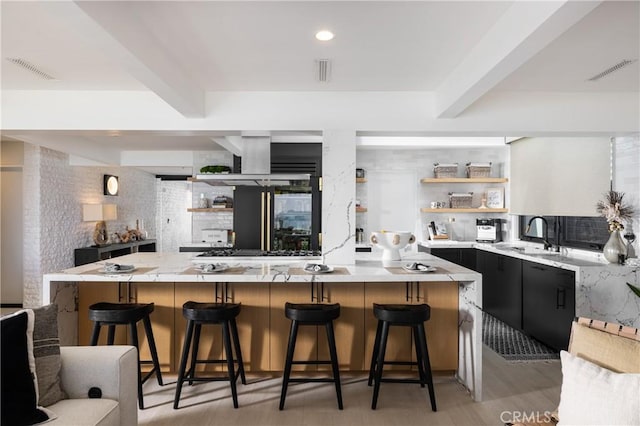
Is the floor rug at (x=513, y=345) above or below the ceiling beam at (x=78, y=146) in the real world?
below

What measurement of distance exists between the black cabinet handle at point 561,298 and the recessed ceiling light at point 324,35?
10.1 ft

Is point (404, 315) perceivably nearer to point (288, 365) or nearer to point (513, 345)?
point (288, 365)

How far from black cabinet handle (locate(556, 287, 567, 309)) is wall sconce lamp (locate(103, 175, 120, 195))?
7120 millimetres

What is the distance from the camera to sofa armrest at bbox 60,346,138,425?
80.8 inches

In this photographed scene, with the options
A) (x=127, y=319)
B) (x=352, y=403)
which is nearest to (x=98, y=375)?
(x=127, y=319)

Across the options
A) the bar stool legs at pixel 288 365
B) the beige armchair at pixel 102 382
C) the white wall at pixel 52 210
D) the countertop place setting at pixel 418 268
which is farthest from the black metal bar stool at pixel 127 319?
the white wall at pixel 52 210

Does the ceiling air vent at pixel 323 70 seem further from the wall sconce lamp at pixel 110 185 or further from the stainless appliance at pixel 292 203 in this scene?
the wall sconce lamp at pixel 110 185

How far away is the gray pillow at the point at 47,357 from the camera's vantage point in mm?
1915

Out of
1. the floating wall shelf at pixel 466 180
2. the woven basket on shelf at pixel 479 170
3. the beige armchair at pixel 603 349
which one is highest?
the woven basket on shelf at pixel 479 170

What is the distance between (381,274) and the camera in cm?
307

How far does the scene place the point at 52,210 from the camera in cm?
593

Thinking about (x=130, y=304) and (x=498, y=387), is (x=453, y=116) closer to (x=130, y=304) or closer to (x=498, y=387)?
(x=498, y=387)

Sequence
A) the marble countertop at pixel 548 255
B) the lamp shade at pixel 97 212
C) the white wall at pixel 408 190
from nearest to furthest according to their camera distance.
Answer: the marble countertop at pixel 548 255
the white wall at pixel 408 190
the lamp shade at pixel 97 212

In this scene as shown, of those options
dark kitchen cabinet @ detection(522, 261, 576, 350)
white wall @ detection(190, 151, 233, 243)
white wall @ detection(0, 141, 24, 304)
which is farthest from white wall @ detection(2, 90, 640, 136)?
white wall @ detection(190, 151, 233, 243)
